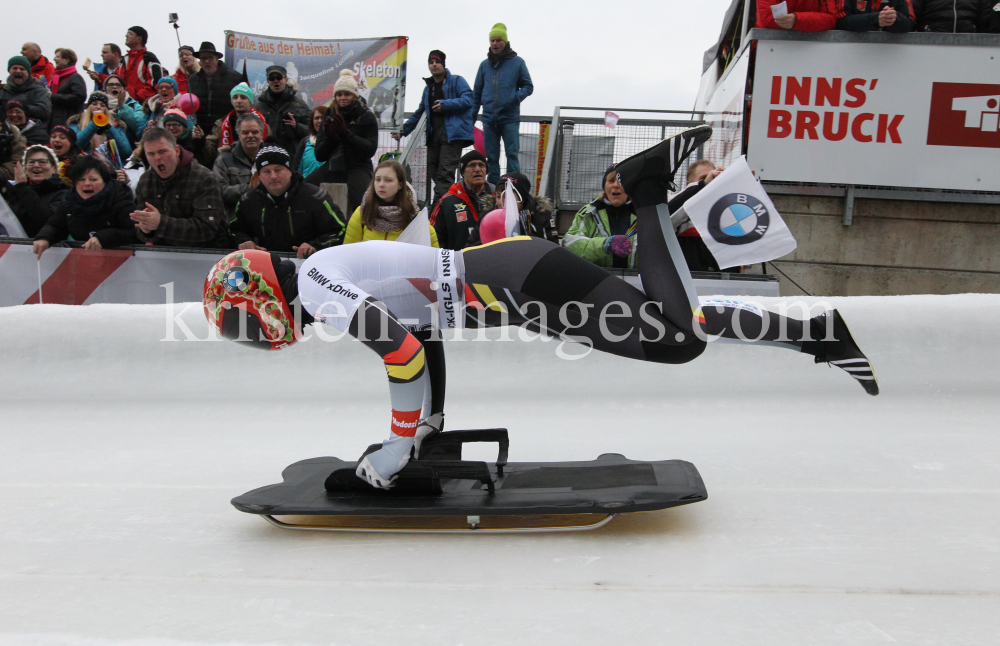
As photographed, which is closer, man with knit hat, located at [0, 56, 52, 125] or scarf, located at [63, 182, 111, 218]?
scarf, located at [63, 182, 111, 218]

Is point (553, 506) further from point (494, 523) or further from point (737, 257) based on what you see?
point (737, 257)

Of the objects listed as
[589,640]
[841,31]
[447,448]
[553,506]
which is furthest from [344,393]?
[841,31]

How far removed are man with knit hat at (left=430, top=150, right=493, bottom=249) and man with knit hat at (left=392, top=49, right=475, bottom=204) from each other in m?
1.51

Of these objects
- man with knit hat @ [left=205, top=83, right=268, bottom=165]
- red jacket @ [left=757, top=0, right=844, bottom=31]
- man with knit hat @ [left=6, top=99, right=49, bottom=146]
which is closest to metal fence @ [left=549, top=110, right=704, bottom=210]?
red jacket @ [left=757, top=0, right=844, bottom=31]

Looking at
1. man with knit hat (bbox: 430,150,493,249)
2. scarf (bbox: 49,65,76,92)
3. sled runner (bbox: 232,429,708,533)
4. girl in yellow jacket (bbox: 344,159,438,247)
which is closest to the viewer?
sled runner (bbox: 232,429,708,533)

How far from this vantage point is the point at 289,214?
14.6 feet

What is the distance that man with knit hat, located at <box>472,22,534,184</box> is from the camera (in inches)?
243

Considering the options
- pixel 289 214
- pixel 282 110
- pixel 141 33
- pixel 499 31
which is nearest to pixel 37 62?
pixel 141 33

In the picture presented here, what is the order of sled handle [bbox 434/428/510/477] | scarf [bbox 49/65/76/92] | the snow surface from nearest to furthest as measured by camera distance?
the snow surface → sled handle [bbox 434/428/510/477] → scarf [bbox 49/65/76/92]

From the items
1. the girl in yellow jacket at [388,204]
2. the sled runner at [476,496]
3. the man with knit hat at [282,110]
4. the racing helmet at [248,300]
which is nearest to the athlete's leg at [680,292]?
the sled runner at [476,496]

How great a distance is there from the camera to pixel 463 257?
249cm

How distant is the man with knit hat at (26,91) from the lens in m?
7.33

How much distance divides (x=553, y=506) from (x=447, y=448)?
664mm

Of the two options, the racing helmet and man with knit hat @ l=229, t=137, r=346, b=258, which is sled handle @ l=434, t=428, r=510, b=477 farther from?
man with knit hat @ l=229, t=137, r=346, b=258
